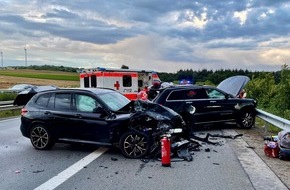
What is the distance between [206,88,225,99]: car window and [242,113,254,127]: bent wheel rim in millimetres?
1077

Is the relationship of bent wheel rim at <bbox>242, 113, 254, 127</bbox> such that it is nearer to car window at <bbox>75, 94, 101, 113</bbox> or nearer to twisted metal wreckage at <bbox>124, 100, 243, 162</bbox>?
twisted metal wreckage at <bbox>124, 100, 243, 162</bbox>

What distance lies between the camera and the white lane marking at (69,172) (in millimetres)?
6102

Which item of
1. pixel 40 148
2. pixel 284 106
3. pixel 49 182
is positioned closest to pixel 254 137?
pixel 40 148

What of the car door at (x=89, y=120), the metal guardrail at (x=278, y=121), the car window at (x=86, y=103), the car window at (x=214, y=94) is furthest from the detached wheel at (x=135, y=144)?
the car window at (x=214, y=94)

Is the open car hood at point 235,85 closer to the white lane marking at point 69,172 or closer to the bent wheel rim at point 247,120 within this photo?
the bent wheel rim at point 247,120

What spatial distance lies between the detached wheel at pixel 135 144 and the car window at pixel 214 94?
563cm

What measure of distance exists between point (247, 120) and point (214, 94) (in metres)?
1.52

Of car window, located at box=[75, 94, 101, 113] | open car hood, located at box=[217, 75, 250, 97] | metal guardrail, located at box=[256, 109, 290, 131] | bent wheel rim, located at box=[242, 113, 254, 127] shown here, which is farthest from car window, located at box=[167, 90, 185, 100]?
car window, located at box=[75, 94, 101, 113]

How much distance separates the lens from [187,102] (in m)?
12.8

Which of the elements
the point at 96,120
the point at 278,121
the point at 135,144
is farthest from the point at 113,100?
Answer: the point at 278,121

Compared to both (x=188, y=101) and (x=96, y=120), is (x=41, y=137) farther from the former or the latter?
(x=188, y=101)

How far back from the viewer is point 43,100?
9773 mm

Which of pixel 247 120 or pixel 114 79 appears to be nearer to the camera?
pixel 247 120

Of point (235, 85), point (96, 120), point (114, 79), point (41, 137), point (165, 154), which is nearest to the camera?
point (165, 154)
